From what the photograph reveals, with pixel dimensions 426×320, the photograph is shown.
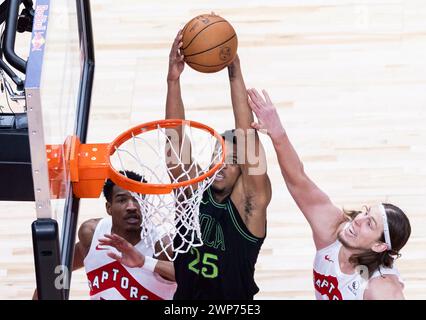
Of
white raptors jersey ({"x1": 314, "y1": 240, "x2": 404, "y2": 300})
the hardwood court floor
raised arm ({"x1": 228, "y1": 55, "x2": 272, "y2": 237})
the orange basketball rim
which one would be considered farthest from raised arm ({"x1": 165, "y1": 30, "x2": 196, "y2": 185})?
the hardwood court floor

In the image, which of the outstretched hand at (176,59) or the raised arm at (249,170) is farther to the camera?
the outstretched hand at (176,59)

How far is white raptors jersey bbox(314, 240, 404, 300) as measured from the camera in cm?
467

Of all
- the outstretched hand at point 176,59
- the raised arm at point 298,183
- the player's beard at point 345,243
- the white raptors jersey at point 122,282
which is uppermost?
the outstretched hand at point 176,59

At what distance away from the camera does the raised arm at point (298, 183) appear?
4.81 metres

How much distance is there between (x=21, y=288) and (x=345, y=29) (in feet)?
8.46

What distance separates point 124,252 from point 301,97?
1.93 metres

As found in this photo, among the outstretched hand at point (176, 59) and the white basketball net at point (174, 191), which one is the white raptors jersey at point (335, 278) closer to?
the white basketball net at point (174, 191)

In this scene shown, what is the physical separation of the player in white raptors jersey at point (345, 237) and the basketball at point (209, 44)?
18cm

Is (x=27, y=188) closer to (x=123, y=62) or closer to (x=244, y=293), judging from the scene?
(x=244, y=293)

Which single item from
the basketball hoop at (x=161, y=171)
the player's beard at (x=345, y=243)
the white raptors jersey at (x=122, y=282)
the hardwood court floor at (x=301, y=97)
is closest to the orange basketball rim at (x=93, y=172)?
the basketball hoop at (x=161, y=171)

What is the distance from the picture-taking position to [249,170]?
4734 millimetres

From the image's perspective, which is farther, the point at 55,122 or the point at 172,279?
the point at 172,279

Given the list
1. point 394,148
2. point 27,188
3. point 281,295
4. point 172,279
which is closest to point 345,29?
point 394,148

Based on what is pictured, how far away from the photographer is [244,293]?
4.72 metres
